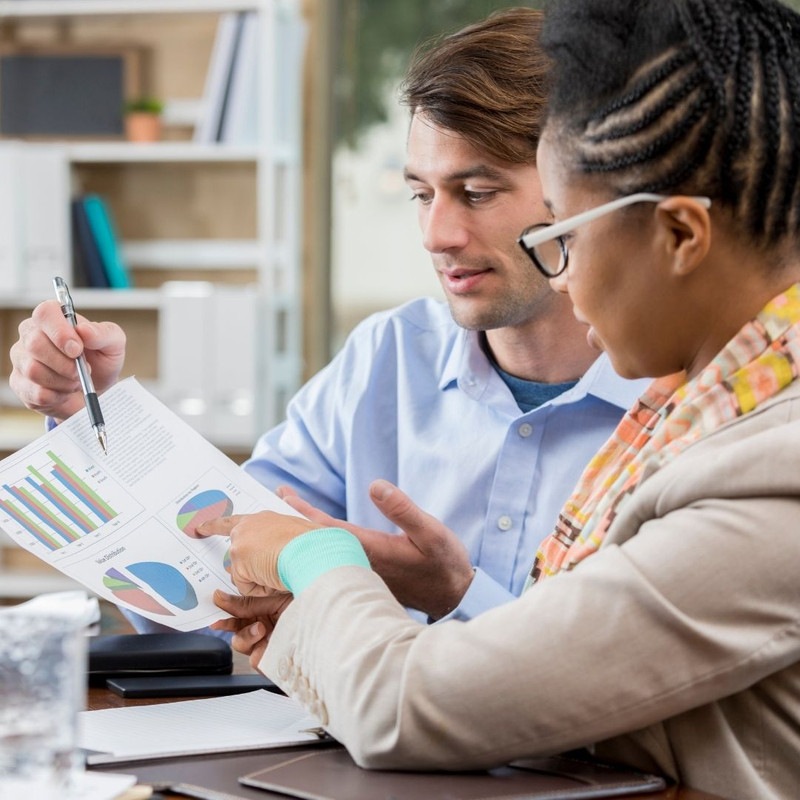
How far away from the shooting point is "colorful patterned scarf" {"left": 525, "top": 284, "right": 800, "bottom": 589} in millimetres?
910

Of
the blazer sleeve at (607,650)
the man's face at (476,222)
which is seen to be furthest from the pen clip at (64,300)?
the blazer sleeve at (607,650)

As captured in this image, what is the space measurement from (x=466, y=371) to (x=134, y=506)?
62cm

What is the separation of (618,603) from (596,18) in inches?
17.3

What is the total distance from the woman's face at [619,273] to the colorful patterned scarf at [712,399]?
4 cm

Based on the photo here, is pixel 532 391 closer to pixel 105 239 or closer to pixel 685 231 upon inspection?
pixel 685 231

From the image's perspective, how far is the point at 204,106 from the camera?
339 centimetres

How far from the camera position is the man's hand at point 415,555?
1.32 m

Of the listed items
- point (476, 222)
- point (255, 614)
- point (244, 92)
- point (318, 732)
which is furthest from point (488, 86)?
point (244, 92)

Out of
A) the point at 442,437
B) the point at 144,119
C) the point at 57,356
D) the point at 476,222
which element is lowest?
the point at 442,437

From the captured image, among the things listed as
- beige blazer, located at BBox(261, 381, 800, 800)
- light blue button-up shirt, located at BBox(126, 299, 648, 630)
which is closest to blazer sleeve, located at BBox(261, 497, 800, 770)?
beige blazer, located at BBox(261, 381, 800, 800)

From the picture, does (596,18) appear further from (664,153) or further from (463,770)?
(463,770)

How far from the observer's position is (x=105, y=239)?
3.34 meters

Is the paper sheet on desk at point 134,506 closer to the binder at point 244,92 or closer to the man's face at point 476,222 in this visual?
the man's face at point 476,222

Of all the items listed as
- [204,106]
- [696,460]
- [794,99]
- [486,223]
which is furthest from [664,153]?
[204,106]
